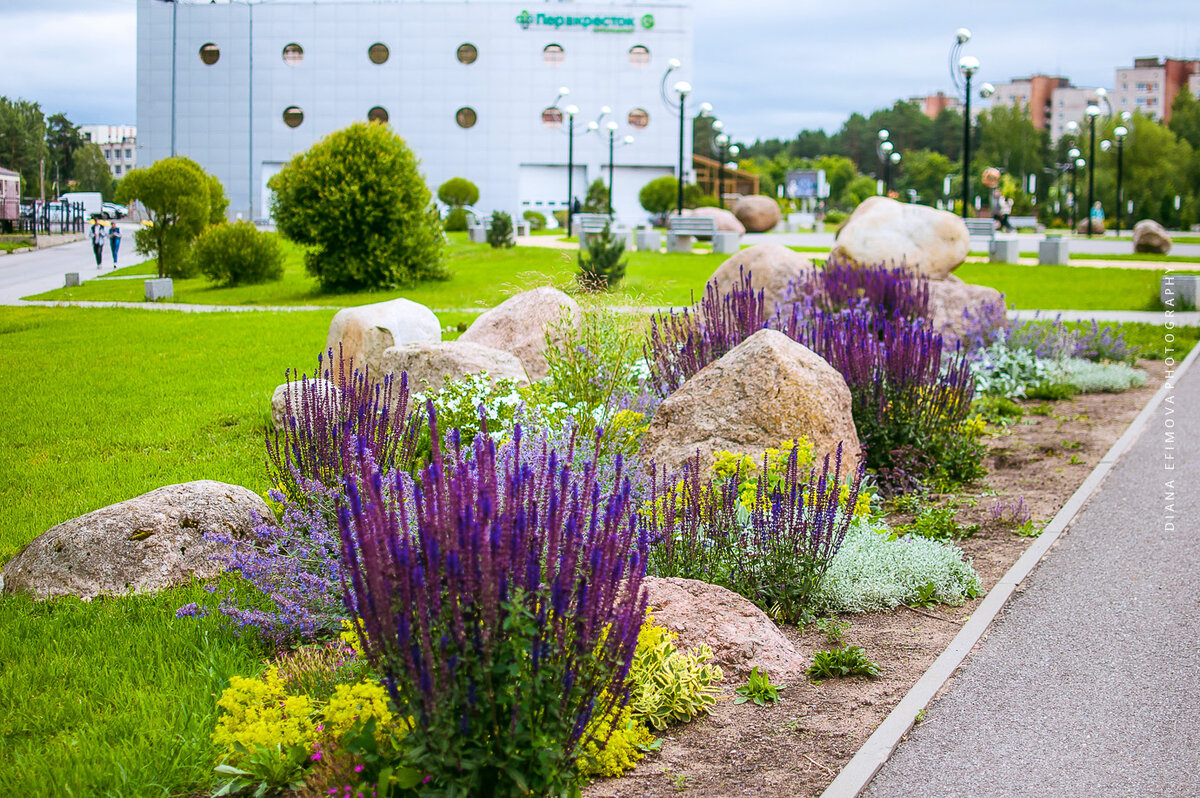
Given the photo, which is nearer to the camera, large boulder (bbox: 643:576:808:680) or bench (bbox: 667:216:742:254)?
large boulder (bbox: 643:576:808:680)

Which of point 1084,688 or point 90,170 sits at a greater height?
point 90,170

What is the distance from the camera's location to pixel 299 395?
7008 millimetres

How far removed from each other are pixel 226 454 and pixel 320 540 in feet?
10.9

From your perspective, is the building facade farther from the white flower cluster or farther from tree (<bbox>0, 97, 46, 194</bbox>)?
the white flower cluster

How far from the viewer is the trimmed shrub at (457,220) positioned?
45.5 m

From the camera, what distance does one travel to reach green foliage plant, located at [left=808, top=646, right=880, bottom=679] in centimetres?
416

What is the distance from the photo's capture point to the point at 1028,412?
9758 millimetres

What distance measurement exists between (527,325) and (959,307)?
610 cm

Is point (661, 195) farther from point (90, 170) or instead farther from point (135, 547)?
point (135, 547)

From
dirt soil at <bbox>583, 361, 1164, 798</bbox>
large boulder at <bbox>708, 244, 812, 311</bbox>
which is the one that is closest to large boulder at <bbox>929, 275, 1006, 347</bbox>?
large boulder at <bbox>708, 244, 812, 311</bbox>

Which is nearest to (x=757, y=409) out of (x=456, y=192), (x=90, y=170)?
(x=90, y=170)

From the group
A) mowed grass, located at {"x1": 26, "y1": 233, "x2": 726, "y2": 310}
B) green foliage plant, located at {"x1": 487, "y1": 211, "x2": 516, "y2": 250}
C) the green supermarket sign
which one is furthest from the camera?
the green supermarket sign

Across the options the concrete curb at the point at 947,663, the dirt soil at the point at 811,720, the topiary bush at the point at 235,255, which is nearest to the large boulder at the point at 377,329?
the dirt soil at the point at 811,720

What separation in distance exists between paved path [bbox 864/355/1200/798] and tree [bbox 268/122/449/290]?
15121mm
